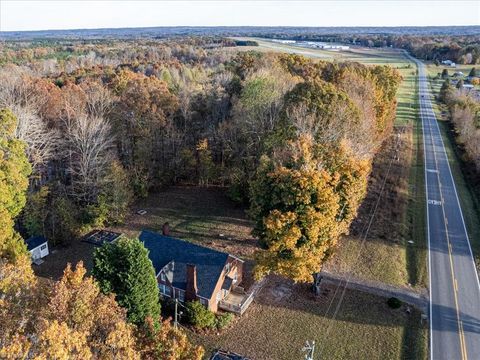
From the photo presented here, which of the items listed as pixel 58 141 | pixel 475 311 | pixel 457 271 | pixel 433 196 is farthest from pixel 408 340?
pixel 58 141

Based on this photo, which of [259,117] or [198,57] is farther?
[198,57]

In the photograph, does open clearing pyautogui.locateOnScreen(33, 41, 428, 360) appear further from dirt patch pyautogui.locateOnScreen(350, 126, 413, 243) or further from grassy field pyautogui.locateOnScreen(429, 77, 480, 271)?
grassy field pyautogui.locateOnScreen(429, 77, 480, 271)

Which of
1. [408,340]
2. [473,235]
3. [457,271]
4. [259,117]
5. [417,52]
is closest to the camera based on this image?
[408,340]

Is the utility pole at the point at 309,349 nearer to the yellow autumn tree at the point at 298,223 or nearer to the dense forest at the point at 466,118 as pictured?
the yellow autumn tree at the point at 298,223

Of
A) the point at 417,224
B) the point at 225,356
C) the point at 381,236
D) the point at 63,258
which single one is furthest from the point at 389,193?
the point at 63,258

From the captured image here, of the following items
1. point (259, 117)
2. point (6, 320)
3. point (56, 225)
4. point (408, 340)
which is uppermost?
point (259, 117)

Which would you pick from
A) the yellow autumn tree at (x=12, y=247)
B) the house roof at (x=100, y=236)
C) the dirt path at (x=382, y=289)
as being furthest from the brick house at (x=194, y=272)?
the yellow autumn tree at (x=12, y=247)

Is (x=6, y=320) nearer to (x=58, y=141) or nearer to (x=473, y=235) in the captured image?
(x=58, y=141)

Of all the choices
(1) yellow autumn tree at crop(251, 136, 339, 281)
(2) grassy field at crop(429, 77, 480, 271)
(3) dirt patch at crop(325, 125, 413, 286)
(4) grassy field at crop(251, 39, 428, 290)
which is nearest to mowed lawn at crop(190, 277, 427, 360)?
(1) yellow autumn tree at crop(251, 136, 339, 281)
